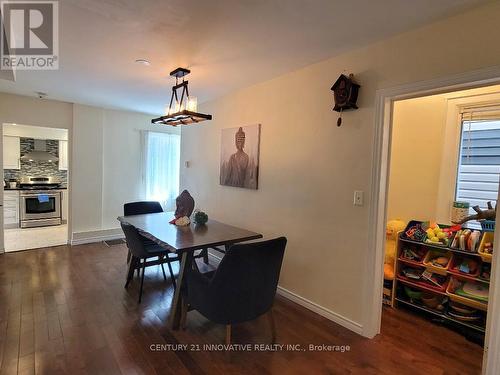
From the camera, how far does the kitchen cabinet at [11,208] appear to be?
18.3ft

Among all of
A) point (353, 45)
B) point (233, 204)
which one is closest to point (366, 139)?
point (353, 45)

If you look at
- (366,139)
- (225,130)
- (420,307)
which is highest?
(225,130)

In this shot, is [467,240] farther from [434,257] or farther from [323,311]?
[323,311]

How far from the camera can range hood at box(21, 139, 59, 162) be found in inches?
238

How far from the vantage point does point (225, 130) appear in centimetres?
372

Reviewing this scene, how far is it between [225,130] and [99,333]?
266 centimetres

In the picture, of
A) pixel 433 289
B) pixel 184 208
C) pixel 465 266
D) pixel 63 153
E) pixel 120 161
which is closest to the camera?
pixel 465 266

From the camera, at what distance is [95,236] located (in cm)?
485

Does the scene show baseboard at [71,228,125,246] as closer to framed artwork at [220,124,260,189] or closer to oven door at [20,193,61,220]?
oven door at [20,193,61,220]

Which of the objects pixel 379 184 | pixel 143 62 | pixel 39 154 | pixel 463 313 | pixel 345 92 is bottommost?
pixel 463 313

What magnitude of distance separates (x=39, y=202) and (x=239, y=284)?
6039 millimetres

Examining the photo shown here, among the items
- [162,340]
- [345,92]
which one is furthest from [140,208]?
[345,92]

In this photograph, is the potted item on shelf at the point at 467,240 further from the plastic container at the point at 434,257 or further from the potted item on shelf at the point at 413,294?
the potted item on shelf at the point at 413,294

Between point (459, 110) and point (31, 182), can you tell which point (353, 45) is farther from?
point (31, 182)
